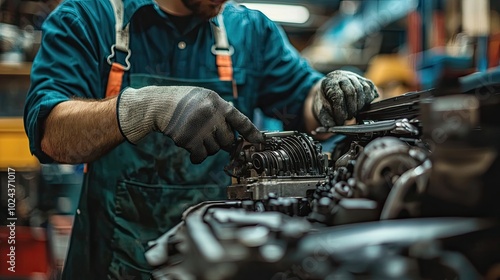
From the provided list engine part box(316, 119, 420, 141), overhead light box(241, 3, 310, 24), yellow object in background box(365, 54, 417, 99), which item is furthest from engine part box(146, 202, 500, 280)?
yellow object in background box(365, 54, 417, 99)

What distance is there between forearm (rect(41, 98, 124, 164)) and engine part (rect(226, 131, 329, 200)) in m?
0.21

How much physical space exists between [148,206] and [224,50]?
1.06 ft

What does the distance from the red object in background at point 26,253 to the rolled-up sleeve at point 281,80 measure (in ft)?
1.75

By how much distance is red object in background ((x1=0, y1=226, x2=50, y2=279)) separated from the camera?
1102 millimetres

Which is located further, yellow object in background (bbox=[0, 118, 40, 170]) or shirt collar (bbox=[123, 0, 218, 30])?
yellow object in background (bbox=[0, 118, 40, 170])

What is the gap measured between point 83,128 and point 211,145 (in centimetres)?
22

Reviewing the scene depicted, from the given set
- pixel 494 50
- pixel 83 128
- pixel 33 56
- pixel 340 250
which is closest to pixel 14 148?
pixel 33 56

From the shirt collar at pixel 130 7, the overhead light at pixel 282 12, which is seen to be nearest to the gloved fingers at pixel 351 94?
the overhead light at pixel 282 12

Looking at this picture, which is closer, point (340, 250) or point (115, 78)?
point (340, 250)

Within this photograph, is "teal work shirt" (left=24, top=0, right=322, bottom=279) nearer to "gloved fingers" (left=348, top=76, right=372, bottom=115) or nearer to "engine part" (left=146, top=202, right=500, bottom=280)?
"gloved fingers" (left=348, top=76, right=372, bottom=115)

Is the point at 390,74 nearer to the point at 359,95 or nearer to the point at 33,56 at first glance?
A: the point at 359,95

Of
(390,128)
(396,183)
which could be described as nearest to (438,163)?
A: (396,183)

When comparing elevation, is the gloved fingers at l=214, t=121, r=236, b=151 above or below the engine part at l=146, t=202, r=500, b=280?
above

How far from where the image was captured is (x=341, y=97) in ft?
3.50
